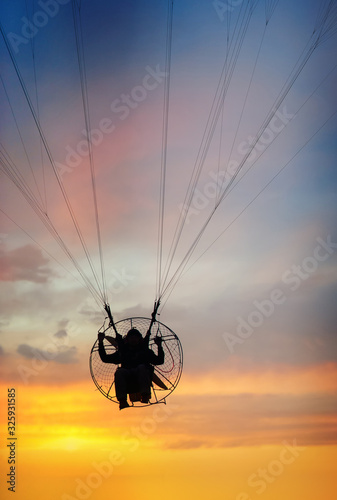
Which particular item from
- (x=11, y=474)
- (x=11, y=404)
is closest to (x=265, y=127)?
(x=11, y=404)

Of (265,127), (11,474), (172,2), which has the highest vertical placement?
(172,2)

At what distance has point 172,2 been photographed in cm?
2073

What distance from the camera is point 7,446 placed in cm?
2112

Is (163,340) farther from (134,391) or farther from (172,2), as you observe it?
(172,2)

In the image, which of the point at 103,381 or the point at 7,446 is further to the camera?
the point at 7,446

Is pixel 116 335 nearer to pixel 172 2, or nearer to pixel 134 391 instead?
pixel 134 391

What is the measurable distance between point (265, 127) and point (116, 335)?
744 centimetres

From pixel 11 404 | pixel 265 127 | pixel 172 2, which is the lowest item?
pixel 11 404

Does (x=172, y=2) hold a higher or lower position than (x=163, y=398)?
higher

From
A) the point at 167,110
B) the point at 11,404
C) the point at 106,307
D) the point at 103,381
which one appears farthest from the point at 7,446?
the point at 167,110

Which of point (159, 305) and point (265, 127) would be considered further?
point (265, 127)

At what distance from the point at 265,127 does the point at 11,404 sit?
427 inches

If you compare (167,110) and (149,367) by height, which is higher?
(167,110)

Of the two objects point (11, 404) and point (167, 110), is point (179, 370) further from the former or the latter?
point (167, 110)
